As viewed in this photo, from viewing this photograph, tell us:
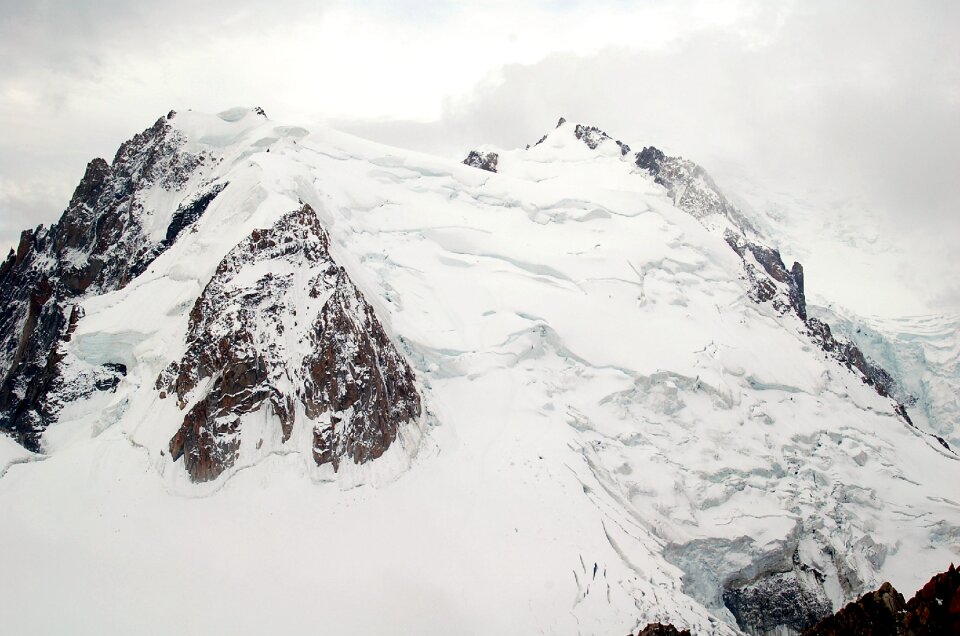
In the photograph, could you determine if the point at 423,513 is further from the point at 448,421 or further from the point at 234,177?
the point at 234,177

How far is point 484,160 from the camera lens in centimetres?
10238

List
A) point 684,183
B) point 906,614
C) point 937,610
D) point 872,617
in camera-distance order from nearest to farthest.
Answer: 1. point 937,610
2. point 906,614
3. point 872,617
4. point 684,183

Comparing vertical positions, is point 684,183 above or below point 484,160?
below

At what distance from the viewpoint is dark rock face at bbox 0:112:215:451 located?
62062mm

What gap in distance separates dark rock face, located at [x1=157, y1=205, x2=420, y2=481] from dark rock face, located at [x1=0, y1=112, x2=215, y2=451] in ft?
45.9

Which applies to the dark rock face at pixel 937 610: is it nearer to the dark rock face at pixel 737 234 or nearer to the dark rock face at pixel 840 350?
the dark rock face at pixel 840 350

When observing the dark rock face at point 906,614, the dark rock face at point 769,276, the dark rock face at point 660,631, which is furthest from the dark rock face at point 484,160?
the dark rock face at point 906,614

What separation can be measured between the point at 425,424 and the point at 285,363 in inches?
487

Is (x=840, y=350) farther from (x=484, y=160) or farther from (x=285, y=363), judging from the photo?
(x=285, y=363)

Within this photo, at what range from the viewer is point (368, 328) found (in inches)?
2158

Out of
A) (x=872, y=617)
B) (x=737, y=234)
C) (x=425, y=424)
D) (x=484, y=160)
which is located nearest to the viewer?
(x=872, y=617)

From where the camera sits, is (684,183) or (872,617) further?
(684,183)

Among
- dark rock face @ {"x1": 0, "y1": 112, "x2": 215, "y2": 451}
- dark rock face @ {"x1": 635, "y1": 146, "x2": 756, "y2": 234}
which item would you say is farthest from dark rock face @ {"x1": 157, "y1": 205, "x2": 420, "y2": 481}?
dark rock face @ {"x1": 635, "y1": 146, "x2": 756, "y2": 234}

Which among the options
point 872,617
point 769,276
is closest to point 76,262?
point 872,617
